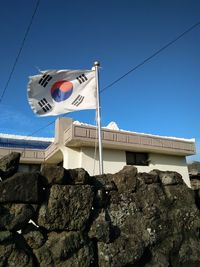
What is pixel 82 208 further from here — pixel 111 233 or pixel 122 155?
pixel 122 155

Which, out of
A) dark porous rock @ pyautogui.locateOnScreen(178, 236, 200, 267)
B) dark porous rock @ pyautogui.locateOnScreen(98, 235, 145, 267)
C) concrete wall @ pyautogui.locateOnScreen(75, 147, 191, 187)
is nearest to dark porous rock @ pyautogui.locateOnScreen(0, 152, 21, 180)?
dark porous rock @ pyautogui.locateOnScreen(98, 235, 145, 267)

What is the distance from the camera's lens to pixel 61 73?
7102 mm

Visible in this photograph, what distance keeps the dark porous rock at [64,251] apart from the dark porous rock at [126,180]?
1079mm

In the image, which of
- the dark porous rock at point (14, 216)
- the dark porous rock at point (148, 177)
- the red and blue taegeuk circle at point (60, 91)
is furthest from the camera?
the red and blue taegeuk circle at point (60, 91)

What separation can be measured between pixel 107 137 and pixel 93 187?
8.95 m

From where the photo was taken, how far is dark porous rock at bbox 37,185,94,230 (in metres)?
3.71

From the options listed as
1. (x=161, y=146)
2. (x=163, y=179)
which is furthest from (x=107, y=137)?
(x=163, y=179)

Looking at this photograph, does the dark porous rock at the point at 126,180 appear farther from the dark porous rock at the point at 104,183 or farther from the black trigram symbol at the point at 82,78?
the black trigram symbol at the point at 82,78

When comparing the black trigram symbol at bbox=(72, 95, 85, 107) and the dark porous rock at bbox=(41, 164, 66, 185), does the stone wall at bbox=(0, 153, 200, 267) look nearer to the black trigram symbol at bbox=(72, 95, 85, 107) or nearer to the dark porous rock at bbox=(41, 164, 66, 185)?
the dark porous rock at bbox=(41, 164, 66, 185)

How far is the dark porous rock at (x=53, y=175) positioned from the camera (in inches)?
154

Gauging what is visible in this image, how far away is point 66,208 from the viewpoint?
3.82m

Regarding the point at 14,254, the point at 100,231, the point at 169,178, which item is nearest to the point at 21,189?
the point at 14,254

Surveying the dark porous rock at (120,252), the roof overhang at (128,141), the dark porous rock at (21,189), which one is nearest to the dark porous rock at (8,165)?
the dark porous rock at (21,189)

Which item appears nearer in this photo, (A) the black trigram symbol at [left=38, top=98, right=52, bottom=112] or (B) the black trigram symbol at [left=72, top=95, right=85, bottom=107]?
(A) the black trigram symbol at [left=38, top=98, right=52, bottom=112]
